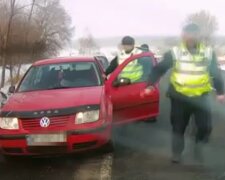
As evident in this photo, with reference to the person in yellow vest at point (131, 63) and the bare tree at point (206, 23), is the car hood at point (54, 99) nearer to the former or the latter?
the person in yellow vest at point (131, 63)

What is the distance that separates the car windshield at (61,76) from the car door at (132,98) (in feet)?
0.93

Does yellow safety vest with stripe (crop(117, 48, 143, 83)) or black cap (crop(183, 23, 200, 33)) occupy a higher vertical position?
black cap (crop(183, 23, 200, 33))

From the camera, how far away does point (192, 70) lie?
584cm

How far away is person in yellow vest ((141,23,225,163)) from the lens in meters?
5.80

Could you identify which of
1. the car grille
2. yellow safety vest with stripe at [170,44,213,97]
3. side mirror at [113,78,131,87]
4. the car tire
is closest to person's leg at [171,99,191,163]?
yellow safety vest with stripe at [170,44,213,97]

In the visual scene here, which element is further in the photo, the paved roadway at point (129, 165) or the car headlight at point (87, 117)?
the car headlight at point (87, 117)

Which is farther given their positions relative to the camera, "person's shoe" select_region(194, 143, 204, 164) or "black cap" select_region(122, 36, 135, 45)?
"black cap" select_region(122, 36, 135, 45)

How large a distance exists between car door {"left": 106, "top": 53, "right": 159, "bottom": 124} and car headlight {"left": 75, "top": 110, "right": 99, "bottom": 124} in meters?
1.08

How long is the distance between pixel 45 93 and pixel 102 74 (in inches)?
46.6

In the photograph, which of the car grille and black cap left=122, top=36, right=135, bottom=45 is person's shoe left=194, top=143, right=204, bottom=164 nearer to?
the car grille

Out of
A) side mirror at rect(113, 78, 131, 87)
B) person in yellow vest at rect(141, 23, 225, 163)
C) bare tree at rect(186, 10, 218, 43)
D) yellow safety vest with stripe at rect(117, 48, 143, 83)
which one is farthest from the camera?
yellow safety vest with stripe at rect(117, 48, 143, 83)

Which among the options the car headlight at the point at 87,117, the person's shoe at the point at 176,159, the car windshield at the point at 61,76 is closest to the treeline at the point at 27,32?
the car windshield at the point at 61,76

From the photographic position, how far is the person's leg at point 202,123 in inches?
235

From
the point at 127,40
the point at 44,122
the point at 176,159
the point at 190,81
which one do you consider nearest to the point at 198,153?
the point at 176,159
